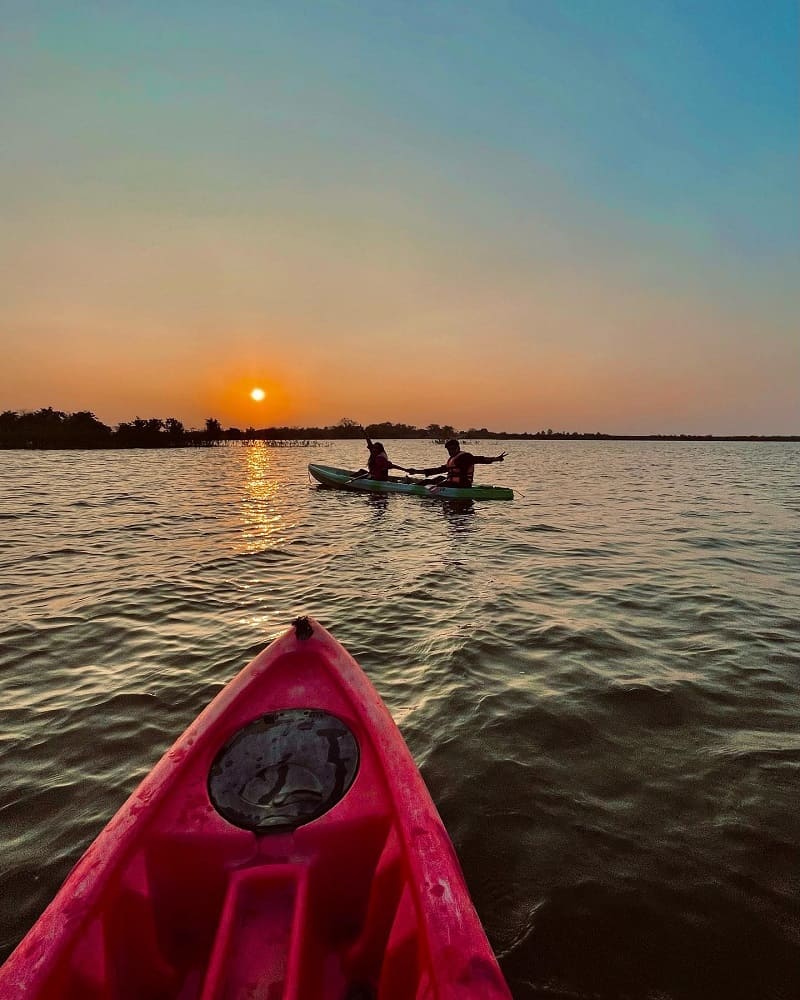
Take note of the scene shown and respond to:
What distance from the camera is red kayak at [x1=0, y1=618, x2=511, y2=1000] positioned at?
176cm

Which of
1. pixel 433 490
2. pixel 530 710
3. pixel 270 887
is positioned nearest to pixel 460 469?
pixel 433 490

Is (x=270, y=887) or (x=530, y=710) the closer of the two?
(x=270, y=887)

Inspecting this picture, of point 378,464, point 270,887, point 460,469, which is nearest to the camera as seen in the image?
point 270,887

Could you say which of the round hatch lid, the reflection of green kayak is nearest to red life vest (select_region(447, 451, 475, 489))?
the reflection of green kayak

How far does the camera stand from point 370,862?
2.42 m

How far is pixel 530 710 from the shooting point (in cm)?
455

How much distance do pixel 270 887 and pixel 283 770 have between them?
0.57 m

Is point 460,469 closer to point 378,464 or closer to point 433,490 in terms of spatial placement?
point 433,490

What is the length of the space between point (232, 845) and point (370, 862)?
0.66 meters

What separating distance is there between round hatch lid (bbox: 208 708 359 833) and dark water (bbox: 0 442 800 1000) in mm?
970

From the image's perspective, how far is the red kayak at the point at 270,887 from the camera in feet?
5.79

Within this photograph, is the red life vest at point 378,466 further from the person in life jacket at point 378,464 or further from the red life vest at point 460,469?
the red life vest at point 460,469

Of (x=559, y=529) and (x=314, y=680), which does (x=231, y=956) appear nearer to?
(x=314, y=680)

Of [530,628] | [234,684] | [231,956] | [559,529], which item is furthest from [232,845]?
[559,529]
